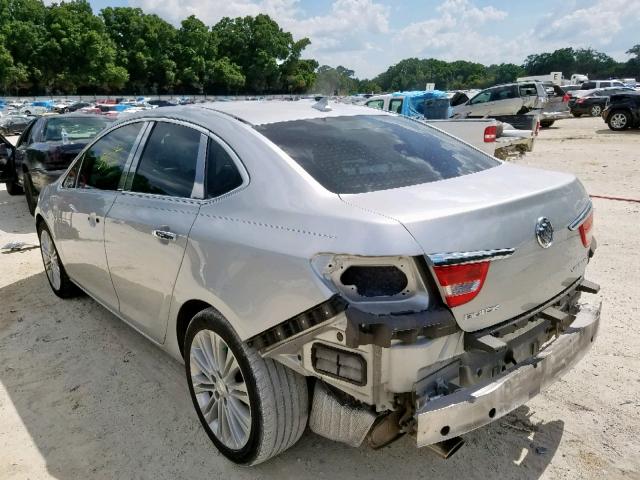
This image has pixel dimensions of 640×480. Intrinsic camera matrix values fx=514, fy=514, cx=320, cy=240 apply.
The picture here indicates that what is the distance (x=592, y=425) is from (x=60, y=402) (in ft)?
10.4

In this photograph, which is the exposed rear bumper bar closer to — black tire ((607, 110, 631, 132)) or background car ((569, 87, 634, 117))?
black tire ((607, 110, 631, 132))

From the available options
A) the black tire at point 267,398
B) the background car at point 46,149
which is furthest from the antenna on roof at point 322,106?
the background car at point 46,149

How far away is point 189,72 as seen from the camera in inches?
3228

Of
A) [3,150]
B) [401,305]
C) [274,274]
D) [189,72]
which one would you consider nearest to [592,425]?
[401,305]

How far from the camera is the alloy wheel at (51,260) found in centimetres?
475

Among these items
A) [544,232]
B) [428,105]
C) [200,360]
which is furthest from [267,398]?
[428,105]

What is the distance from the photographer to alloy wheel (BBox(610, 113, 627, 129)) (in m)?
18.9

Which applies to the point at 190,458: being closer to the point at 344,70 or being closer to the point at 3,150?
the point at 3,150

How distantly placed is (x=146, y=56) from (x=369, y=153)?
85351mm

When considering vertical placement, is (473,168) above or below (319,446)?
above

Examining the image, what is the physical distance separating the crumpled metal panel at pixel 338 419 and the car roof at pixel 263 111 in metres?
1.44

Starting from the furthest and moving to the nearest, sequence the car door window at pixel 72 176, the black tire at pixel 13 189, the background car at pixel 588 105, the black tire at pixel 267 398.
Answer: the background car at pixel 588 105 < the black tire at pixel 13 189 < the car door window at pixel 72 176 < the black tire at pixel 267 398

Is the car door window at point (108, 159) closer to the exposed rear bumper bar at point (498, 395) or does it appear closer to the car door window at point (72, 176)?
the car door window at point (72, 176)

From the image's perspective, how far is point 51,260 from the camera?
4.85 m
